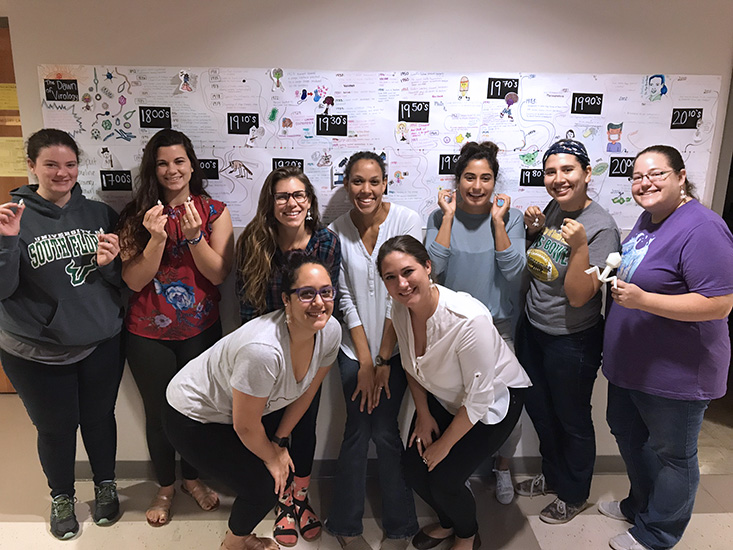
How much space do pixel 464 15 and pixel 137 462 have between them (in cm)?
271

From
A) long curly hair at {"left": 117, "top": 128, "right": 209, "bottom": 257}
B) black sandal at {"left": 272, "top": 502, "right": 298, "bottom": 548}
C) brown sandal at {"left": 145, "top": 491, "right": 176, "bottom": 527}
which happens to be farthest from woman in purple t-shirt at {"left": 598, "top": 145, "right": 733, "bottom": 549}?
brown sandal at {"left": 145, "top": 491, "right": 176, "bottom": 527}

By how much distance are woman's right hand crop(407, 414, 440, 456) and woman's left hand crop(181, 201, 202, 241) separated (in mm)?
1202

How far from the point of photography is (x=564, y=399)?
7.29 ft

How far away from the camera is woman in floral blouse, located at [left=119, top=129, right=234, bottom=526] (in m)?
2.12

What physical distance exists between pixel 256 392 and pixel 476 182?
4.08ft

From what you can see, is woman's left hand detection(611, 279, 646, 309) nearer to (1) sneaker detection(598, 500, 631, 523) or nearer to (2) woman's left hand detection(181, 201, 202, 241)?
(1) sneaker detection(598, 500, 631, 523)

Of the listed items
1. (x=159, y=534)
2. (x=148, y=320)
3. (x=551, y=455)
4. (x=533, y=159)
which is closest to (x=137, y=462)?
(x=159, y=534)

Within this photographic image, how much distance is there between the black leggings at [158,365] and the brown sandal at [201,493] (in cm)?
19

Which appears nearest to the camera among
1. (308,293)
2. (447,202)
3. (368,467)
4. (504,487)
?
(308,293)

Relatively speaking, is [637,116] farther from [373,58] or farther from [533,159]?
[373,58]

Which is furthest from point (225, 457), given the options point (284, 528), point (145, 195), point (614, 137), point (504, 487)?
point (614, 137)

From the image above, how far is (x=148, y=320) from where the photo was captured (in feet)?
7.23

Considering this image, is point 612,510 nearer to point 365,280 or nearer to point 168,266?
point 365,280

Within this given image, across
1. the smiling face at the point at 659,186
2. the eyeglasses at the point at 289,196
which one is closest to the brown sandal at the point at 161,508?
the eyeglasses at the point at 289,196
